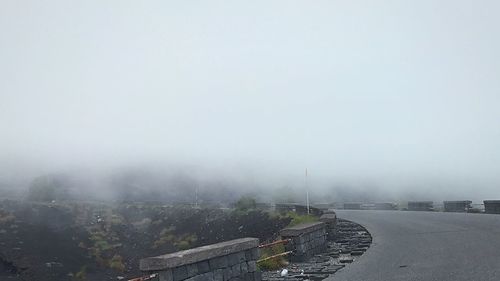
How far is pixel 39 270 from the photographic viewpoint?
24297mm

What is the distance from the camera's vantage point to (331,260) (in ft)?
36.8

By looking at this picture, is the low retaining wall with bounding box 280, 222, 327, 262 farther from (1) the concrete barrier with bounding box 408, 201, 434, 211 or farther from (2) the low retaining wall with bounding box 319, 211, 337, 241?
(1) the concrete barrier with bounding box 408, 201, 434, 211

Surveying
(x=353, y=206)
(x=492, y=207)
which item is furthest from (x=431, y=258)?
(x=353, y=206)

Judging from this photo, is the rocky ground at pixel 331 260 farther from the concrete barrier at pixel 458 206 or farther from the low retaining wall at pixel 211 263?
the concrete barrier at pixel 458 206

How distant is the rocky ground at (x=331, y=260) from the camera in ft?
30.4

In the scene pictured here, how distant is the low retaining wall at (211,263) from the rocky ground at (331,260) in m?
1.43

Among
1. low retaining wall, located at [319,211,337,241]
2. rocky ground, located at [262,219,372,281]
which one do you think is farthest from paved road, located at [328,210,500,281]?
low retaining wall, located at [319,211,337,241]

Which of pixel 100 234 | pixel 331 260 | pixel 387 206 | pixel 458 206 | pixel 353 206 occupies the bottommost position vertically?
pixel 100 234

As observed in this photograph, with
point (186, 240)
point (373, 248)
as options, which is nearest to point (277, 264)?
point (373, 248)

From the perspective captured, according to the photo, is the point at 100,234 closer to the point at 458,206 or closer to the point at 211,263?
the point at 458,206

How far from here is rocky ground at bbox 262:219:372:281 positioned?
926cm

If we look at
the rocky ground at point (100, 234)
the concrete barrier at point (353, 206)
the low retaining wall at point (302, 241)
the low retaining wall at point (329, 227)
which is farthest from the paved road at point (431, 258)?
the concrete barrier at point (353, 206)

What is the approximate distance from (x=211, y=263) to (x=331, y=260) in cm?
530

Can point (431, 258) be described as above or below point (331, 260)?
above
